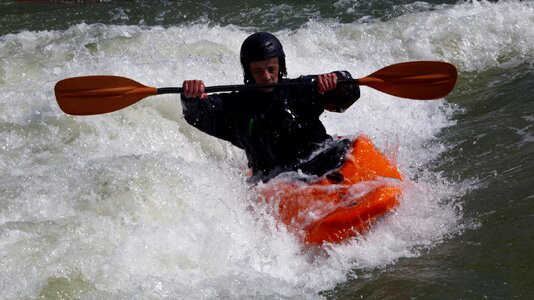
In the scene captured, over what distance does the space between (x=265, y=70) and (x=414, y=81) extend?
94 centimetres

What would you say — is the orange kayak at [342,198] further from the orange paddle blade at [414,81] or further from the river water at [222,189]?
the orange paddle blade at [414,81]

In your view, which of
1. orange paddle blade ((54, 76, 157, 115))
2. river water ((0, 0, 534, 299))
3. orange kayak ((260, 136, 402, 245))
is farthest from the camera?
orange paddle blade ((54, 76, 157, 115))

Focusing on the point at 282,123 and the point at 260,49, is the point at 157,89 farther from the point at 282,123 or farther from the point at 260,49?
the point at 282,123

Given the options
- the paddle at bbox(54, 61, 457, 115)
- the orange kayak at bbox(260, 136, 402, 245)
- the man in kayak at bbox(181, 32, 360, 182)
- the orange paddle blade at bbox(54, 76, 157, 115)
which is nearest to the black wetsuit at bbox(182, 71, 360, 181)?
the man in kayak at bbox(181, 32, 360, 182)

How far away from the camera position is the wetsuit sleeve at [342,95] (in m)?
4.36

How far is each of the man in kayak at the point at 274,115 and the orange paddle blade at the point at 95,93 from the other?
19.2 inches

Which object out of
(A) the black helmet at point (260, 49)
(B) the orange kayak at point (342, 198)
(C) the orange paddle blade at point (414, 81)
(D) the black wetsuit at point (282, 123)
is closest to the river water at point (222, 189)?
(B) the orange kayak at point (342, 198)

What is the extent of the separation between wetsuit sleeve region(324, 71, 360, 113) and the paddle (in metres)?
0.11

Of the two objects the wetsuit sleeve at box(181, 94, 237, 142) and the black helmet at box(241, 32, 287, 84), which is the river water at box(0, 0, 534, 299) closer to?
the wetsuit sleeve at box(181, 94, 237, 142)

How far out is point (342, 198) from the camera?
414cm

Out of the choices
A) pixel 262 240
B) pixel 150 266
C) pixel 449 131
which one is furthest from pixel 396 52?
pixel 150 266

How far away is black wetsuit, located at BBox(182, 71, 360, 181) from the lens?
4.36 m

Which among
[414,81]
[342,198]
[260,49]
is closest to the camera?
[342,198]

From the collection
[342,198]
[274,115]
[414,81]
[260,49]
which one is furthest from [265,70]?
[414,81]
